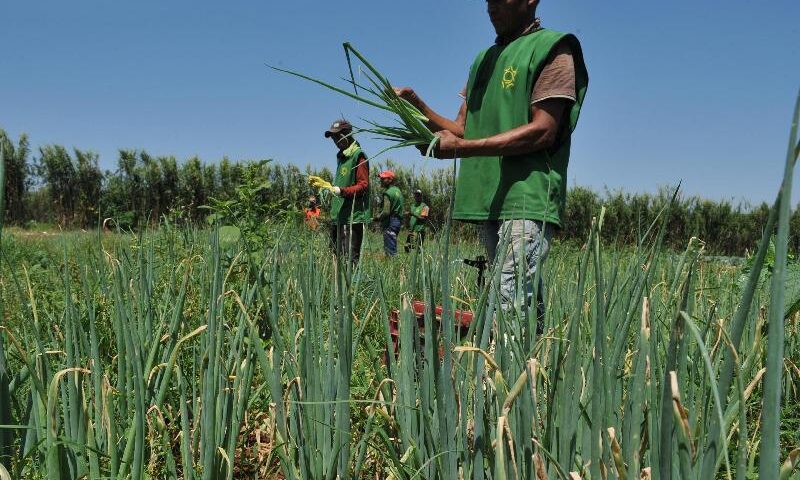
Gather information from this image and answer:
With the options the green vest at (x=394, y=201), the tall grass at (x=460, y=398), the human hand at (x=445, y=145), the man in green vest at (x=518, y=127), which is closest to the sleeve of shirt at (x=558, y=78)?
the man in green vest at (x=518, y=127)

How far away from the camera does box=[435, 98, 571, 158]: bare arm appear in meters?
1.75

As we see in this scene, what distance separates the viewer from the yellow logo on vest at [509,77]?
1.89 meters

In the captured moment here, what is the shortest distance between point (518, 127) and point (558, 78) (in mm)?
191

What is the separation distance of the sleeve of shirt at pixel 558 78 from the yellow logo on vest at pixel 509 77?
86mm

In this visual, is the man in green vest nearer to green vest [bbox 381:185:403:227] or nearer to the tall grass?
the tall grass

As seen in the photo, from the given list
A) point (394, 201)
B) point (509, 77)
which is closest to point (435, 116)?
point (509, 77)

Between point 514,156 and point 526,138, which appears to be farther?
point 514,156

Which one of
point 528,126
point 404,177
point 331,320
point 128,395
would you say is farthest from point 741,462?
point 404,177

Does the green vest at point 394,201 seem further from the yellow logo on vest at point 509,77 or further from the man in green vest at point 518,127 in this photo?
the yellow logo on vest at point 509,77

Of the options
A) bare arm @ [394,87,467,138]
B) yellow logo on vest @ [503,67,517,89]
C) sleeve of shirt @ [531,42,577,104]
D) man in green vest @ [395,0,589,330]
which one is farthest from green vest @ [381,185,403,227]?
sleeve of shirt @ [531,42,577,104]

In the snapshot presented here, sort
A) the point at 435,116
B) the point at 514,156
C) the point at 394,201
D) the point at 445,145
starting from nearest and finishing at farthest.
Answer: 1. the point at 445,145
2. the point at 514,156
3. the point at 435,116
4. the point at 394,201

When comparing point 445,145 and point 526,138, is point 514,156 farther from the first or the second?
point 445,145

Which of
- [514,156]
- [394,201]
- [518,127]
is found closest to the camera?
[518,127]

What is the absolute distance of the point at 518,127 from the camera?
1.79 metres
